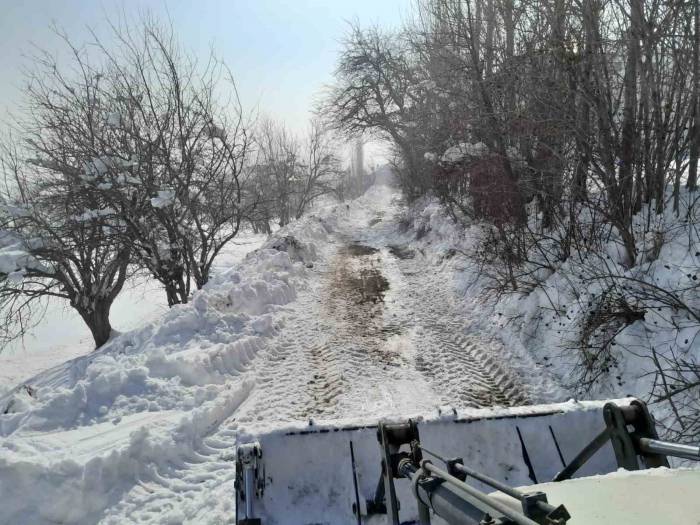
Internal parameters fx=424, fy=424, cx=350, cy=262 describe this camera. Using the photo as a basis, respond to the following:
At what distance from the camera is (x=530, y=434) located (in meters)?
3.22

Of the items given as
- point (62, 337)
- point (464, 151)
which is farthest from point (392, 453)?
point (62, 337)

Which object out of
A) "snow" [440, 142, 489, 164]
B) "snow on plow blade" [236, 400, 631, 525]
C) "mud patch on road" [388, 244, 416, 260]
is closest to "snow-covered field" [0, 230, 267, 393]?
"mud patch on road" [388, 244, 416, 260]

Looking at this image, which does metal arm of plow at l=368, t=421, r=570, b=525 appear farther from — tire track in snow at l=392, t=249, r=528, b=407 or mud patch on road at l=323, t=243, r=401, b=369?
mud patch on road at l=323, t=243, r=401, b=369

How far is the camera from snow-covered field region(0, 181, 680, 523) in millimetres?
3588

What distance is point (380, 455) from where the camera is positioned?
3141 millimetres

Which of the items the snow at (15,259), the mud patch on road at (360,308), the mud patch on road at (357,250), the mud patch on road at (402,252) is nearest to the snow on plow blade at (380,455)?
the mud patch on road at (360,308)

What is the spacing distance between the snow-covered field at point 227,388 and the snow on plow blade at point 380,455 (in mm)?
98

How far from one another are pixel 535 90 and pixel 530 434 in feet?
21.5

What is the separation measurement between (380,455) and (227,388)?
9.98ft

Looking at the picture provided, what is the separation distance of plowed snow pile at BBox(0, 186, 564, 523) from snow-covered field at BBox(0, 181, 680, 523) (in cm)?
2

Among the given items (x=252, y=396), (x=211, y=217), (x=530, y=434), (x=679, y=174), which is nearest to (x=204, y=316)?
(x=252, y=396)

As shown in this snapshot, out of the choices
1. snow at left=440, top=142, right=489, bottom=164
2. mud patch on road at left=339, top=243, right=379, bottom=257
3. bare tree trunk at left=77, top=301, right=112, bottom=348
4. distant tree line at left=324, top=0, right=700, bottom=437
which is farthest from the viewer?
mud patch on road at left=339, top=243, right=379, bottom=257

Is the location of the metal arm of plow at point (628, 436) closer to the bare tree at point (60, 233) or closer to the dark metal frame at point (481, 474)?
the dark metal frame at point (481, 474)

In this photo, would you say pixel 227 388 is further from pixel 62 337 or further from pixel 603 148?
pixel 62 337
